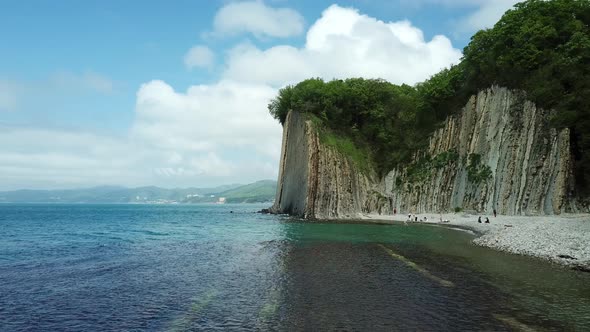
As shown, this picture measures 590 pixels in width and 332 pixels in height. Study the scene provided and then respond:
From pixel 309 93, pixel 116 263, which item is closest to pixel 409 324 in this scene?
pixel 116 263

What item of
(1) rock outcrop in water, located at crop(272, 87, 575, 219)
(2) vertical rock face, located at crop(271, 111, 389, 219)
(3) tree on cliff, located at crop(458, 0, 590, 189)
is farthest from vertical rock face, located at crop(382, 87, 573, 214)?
(2) vertical rock face, located at crop(271, 111, 389, 219)

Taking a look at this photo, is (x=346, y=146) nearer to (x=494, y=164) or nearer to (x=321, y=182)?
(x=321, y=182)

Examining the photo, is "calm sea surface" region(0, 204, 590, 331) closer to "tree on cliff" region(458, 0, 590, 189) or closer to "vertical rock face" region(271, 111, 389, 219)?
"tree on cliff" region(458, 0, 590, 189)

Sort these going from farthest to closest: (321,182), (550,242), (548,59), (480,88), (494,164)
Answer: (321,182), (480,88), (494,164), (548,59), (550,242)

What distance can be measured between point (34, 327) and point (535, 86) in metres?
61.3

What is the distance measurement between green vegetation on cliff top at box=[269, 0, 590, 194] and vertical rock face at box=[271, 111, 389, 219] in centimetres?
554

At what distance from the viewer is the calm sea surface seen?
12.2 metres

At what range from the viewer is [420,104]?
76125 mm

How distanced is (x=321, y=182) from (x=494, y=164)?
85.6ft

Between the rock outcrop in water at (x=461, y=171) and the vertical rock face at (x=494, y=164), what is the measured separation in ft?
0.36

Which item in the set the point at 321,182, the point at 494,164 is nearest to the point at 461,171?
the point at 494,164

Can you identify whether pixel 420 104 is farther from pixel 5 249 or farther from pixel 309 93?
pixel 5 249

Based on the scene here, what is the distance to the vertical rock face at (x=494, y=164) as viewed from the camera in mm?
50125

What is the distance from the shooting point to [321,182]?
65.4 m
